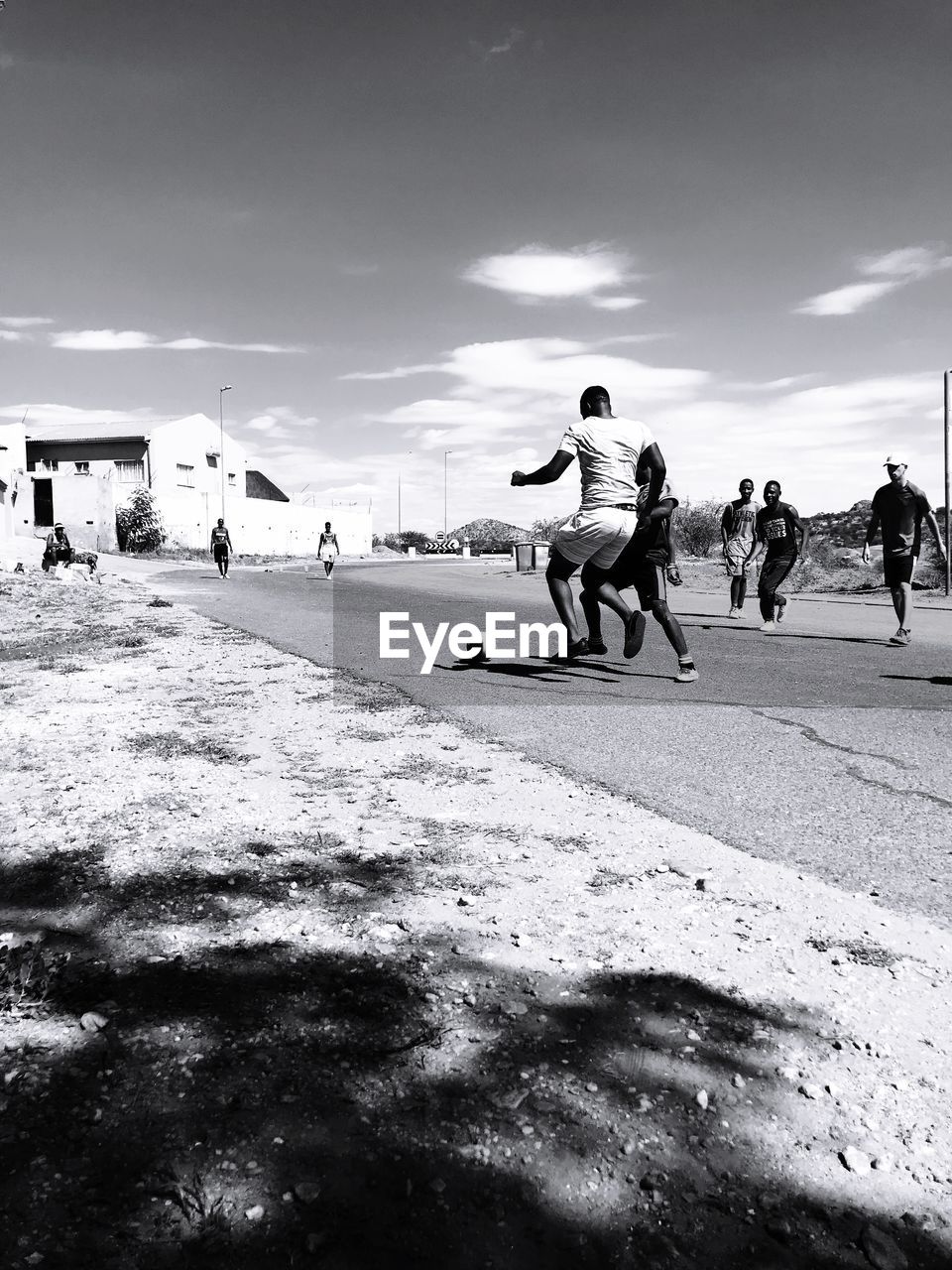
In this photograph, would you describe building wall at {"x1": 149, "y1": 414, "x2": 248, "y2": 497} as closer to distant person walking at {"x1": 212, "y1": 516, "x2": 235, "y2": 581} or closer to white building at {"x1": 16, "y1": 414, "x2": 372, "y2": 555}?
white building at {"x1": 16, "y1": 414, "x2": 372, "y2": 555}

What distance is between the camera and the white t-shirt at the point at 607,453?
6.99 metres

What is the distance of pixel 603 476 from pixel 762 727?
7.86 ft

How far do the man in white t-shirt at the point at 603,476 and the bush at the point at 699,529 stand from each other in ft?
123

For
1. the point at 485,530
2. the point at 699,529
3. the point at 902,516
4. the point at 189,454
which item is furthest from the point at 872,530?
the point at 485,530

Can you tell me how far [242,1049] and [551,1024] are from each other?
700mm

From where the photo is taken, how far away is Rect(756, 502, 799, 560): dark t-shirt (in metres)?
11.8

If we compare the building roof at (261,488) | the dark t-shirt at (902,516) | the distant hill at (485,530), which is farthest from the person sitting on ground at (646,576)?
the distant hill at (485,530)

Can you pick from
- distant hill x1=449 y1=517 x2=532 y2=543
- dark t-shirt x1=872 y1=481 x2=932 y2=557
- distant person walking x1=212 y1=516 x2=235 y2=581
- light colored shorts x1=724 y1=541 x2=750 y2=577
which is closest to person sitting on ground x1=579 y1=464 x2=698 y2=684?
dark t-shirt x1=872 y1=481 x2=932 y2=557

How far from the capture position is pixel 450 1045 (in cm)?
210

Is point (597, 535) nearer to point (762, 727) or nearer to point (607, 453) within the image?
point (607, 453)

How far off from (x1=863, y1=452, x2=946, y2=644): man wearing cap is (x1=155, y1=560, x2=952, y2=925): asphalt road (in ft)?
1.86

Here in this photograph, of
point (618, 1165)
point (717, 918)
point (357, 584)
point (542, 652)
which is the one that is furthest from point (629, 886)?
point (357, 584)

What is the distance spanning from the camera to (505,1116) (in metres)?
1.86

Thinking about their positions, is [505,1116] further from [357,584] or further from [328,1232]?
[357,584]
